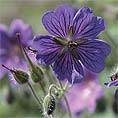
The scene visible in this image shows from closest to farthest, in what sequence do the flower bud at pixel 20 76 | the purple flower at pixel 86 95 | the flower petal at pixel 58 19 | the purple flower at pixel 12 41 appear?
the flower petal at pixel 58 19 → the flower bud at pixel 20 76 → the purple flower at pixel 86 95 → the purple flower at pixel 12 41

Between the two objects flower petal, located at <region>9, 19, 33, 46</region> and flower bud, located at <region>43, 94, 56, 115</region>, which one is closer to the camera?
flower bud, located at <region>43, 94, 56, 115</region>

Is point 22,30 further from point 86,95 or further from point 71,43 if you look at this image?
point 71,43

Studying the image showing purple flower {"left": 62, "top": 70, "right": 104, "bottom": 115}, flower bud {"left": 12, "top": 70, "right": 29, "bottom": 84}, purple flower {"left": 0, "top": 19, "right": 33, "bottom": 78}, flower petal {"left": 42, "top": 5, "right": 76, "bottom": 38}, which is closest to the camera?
flower petal {"left": 42, "top": 5, "right": 76, "bottom": 38}

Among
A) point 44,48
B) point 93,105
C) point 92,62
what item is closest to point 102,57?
point 92,62

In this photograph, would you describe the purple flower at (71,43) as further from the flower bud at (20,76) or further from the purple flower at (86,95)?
the purple flower at (86,95)

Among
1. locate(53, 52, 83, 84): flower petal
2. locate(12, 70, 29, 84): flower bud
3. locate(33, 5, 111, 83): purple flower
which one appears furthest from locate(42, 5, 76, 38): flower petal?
locate(12, 70, 29, 84): flower bud

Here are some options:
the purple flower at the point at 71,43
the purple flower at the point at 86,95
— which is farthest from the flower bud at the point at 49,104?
the purple flower at the point at 86,95

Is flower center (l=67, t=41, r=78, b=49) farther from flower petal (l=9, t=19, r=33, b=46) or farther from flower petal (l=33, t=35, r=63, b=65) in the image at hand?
flower petal (l=9, t=19, r=33, b=46)

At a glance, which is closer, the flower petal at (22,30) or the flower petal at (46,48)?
the flower petal at (46,48)
